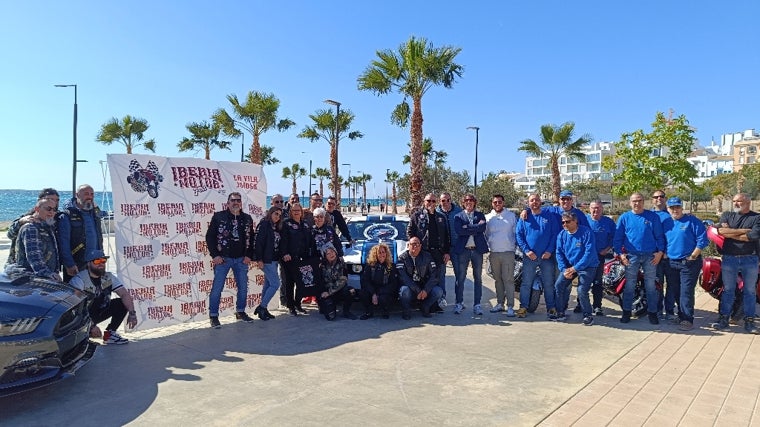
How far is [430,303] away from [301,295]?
78.8 inches

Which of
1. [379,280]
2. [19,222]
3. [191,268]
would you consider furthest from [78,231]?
[379,280]

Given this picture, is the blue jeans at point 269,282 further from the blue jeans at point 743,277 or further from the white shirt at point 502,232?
the blue jeans at point 743,277

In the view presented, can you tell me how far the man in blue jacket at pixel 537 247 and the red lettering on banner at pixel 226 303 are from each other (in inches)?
173

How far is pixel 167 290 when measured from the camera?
22.0ft

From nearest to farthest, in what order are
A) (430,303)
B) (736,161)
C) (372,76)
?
(430,303) → (372,76) → (736,161)

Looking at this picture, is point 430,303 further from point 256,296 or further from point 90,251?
point 90,251

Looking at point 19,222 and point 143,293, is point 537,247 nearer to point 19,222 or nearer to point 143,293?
point 143,293

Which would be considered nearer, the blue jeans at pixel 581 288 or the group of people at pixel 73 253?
the group of people at pixel 73 253

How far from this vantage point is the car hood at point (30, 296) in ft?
13.1

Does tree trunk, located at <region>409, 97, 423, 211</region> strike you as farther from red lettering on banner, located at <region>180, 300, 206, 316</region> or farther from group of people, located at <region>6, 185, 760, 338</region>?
red lettering on banner, located at <region>180, 300, 206, 316</region>

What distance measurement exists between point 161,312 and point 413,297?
11.7 ft

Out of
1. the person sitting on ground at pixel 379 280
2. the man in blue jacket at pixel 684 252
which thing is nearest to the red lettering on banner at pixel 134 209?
the person sitting on ground at pixel 379 280

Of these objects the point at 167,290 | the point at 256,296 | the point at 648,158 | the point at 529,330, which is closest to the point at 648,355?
the point at 529,330

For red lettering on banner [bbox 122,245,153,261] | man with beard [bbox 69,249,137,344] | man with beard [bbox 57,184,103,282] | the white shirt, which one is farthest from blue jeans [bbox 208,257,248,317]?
the white shirt
